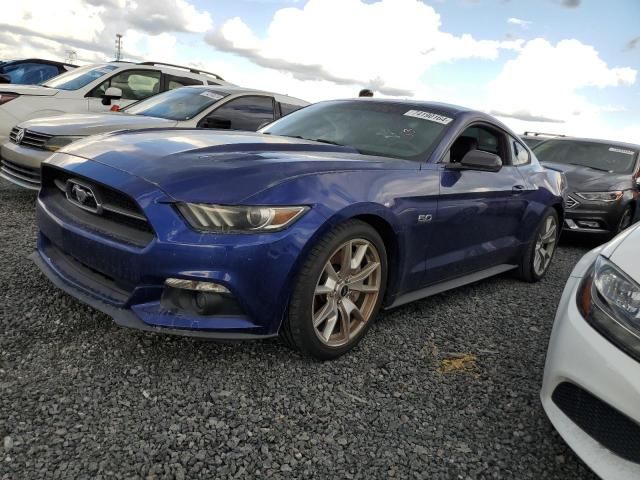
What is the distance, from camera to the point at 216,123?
18.7 ft

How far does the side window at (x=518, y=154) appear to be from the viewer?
4291 mm

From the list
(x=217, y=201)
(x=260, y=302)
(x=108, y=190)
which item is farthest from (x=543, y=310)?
(x=108, y=190)

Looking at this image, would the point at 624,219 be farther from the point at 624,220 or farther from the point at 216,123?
the point at 216,123

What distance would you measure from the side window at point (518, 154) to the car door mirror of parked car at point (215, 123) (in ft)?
9.48

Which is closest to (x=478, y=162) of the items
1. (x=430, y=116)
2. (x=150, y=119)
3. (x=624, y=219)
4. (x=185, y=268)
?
(x=430, y=116)

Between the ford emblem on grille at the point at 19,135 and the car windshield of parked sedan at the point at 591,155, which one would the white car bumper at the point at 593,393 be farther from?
the car windshield of parked sedan at the point at 591,155

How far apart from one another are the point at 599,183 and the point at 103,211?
20.8 feet

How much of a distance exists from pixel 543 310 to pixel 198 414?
9.41ft

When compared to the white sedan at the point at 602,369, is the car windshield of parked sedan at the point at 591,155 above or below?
above

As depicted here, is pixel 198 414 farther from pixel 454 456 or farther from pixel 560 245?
pixel 560 245

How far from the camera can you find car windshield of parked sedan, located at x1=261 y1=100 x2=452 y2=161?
131 inches

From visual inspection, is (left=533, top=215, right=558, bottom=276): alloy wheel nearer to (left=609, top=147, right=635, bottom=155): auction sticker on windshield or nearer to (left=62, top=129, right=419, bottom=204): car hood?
(left=62, top=129, right=419, bottom=204): car hood

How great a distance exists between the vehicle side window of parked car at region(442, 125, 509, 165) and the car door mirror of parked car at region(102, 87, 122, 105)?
14.3 feet

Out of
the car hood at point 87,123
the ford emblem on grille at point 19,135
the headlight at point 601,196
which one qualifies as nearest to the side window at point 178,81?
the car hood at point 87,123
